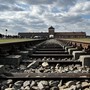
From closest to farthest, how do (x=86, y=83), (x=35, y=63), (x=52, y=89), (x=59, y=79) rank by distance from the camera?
(x=52, y=89)
(x=86, y=83)
(x=59, y=79)
(x=35, y=63)

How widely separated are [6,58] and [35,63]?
1.08 meters

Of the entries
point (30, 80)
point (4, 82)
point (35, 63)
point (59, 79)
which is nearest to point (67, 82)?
point (59, 79)

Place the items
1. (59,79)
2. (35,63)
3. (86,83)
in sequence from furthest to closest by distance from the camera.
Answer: (35,63)
(59,79)
(86,83)

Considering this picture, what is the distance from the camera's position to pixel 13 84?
19.2 ft

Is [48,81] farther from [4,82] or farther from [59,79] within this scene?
[4,82]

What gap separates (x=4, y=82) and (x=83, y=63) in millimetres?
4421

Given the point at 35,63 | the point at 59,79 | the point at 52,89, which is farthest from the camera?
the point at 35,63

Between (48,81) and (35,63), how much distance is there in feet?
11.1

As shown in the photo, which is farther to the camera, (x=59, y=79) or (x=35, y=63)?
(x=35, y=63)

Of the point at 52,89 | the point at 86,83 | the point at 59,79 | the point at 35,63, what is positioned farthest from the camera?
the point at 35,63

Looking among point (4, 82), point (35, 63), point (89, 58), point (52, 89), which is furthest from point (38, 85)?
point (89, 58)

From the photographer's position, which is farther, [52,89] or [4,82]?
[4,82]

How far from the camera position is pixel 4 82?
5.94 m

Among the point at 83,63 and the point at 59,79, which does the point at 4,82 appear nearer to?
the point at 59,79
